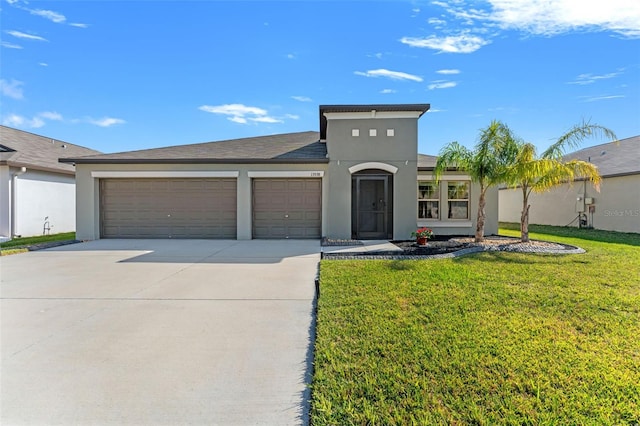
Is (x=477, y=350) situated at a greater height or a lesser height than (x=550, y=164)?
lesser

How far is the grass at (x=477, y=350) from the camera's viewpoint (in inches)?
97.2

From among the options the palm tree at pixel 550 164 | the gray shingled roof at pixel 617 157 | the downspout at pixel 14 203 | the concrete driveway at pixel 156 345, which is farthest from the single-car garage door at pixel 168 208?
the gray shingled roof at pixel 617 157

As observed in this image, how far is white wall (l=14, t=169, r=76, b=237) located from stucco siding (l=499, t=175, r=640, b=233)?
83.5 ft

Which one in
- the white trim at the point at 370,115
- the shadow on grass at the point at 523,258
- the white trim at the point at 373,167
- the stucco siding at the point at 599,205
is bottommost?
the shadow on grass at the point at 523,258

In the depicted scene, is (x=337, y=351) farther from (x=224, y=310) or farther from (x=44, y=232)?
(x=44, y=232)

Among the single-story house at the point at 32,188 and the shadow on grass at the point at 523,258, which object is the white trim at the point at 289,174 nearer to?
the shadow on grass at the point at 523,258

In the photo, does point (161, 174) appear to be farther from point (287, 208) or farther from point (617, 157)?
point (617, 157)

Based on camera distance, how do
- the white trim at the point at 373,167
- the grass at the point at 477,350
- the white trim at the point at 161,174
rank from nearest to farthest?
the grass at the point at 477,350, the white trim at the point at 373,167, the white trim at the point at 161,174

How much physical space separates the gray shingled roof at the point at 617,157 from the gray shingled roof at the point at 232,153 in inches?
517

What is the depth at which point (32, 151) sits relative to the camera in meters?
15.9

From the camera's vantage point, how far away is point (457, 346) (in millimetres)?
3414

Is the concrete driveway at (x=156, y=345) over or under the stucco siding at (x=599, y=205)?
under

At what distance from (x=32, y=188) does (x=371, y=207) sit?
14.7 metres

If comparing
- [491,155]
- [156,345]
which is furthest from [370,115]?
[156,345]
